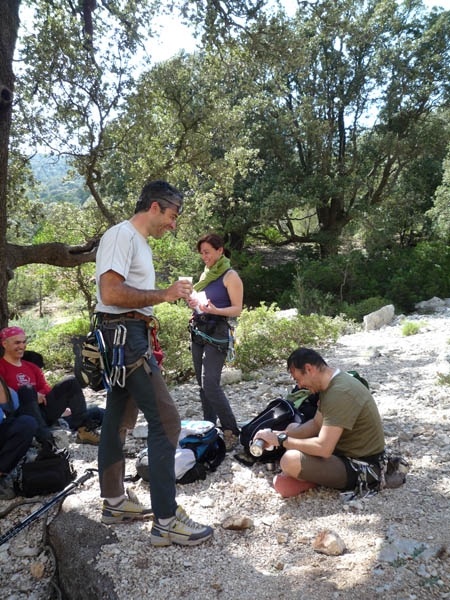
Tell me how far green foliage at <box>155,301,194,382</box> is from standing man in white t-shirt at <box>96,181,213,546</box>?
15.1ft

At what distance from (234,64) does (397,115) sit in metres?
11.8

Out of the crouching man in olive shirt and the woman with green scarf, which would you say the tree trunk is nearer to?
the woman with green scarf

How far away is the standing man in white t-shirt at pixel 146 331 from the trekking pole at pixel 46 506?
3.27 feet

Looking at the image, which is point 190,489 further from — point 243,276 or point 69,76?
point 243,276

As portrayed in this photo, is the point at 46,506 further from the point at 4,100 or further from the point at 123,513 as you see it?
the point at 4,100

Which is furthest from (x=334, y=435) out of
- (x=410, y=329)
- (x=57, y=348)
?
(x=57, y=348)

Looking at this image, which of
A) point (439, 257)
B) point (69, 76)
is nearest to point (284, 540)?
point (69, 76)

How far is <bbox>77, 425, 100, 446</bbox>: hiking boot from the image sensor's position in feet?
15.7

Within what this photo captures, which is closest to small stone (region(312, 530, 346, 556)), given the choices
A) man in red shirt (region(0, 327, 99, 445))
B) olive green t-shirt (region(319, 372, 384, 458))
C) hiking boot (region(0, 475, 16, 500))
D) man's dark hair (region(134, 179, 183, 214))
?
olive green t-shirt (region(319, 372, 384, 458))

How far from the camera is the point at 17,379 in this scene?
464 centimetres

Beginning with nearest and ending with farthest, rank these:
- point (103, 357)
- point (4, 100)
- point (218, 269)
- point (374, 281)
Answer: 1. point (103, 357)
2. point (218, 269)
3. point (4, 100)
4. point (374, 281)

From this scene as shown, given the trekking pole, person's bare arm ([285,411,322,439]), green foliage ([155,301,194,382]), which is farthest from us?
green foliage ([155,301,194,382])

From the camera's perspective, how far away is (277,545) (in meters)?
2.87

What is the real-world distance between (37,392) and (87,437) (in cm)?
67
